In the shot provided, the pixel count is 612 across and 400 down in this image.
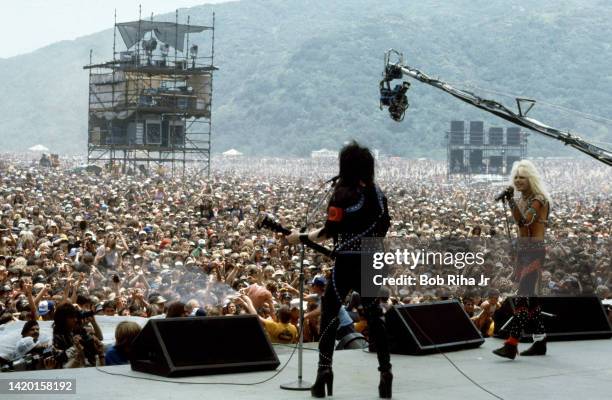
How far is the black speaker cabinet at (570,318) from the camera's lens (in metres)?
8.61

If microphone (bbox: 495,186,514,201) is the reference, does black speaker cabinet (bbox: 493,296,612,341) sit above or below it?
below

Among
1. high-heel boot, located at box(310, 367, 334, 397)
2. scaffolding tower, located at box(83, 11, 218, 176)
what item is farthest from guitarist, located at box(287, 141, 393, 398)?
scaffolding tower, located at box(83, 11, 218, 176)

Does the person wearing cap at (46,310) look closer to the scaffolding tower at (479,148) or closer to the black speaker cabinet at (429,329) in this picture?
the black speaker cabinet at (429,329)

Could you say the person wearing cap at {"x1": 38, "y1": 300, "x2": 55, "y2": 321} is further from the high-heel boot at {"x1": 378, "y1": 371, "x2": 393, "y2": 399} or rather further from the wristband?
the high-heel boot at {"x1": 378, "y1": 371, "x2": 393, "y2": 399}

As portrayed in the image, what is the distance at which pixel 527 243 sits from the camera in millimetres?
7480

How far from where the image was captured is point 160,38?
275 feet

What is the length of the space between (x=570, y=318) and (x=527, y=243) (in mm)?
1576

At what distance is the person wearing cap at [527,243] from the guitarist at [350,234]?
1718 millimetres

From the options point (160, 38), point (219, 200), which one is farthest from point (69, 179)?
point (160, 38)

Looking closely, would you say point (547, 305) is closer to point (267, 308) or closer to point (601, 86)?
point (267, 308)

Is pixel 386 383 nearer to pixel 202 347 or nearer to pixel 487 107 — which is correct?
pixel 202 347

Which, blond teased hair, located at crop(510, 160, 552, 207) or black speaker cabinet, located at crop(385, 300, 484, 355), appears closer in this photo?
blond teased hair, located at crop(510, 160, 552, 207)

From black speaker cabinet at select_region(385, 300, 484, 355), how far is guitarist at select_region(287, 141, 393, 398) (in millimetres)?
1755

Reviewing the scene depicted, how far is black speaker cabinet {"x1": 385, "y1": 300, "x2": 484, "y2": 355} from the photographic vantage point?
7754 mm
